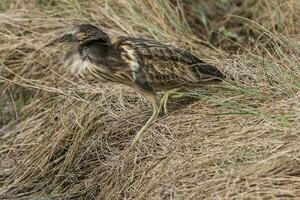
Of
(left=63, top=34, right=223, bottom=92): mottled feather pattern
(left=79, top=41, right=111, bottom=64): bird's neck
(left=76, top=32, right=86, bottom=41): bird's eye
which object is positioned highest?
(left=76, top=32, right=86, bottom=41): bird's eye

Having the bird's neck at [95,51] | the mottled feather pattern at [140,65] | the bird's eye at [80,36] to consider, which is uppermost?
the bird's eye at [80,36]

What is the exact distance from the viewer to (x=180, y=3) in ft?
23.8

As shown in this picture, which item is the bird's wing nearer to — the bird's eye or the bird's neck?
the bird's neck

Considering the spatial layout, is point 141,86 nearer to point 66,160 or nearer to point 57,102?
point 66,160

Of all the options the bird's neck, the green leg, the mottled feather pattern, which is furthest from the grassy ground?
the bird's neck

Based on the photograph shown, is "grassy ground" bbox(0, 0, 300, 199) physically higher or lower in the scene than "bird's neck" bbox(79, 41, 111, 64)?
lower

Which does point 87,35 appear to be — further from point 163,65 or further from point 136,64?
point 163,65

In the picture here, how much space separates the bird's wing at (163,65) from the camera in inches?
185

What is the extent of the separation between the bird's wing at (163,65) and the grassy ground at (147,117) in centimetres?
12

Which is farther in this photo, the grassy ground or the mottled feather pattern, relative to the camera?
the mottled feather pattern

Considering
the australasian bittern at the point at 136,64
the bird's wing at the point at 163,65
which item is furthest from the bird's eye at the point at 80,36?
the bird's wing at the point at 163,65

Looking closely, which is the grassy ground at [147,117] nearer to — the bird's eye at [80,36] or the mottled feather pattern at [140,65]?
the mottled feather pattern at [140,65]

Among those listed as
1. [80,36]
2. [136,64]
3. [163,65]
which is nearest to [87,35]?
[80,36]

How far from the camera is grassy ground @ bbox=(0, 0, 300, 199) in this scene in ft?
12.9
